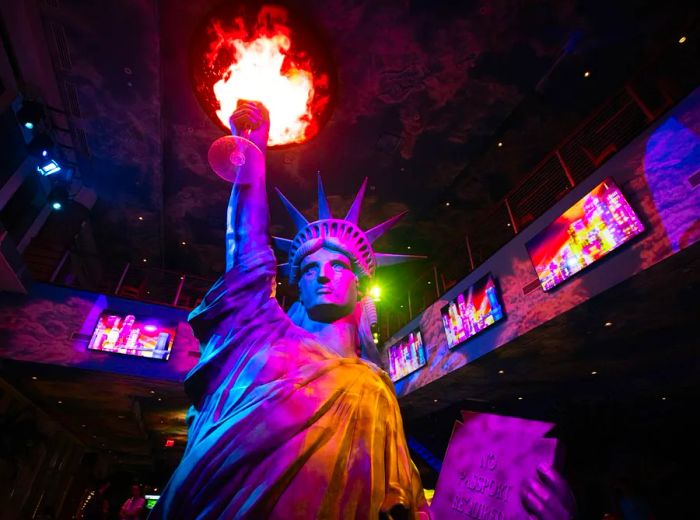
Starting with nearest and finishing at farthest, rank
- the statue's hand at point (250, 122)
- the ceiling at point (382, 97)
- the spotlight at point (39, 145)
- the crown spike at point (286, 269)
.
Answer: the statue's hand at point (250, 122) < the crown spike at point (286, 269) < the ceiling at point (382, 97) < the spotlight at point (39, 145)

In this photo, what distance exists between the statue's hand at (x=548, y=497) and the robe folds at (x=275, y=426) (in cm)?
38

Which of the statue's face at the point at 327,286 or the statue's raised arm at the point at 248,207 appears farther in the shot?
the statue's face at the point at 327,286

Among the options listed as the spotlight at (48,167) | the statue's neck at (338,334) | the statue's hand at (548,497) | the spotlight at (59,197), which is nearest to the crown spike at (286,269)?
the statue's neck at (338,334)

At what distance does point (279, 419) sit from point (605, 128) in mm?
8717

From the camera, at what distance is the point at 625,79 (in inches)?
289

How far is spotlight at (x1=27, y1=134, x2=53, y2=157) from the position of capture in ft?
26.0

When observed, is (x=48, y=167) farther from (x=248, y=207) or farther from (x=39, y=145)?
(x=248, y=207)

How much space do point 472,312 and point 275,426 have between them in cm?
744

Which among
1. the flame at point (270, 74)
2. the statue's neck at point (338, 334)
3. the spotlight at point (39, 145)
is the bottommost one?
the statue's neck at point (338, 334)

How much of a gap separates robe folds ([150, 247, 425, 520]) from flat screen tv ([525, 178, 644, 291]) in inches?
206

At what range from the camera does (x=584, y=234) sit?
5762 mm

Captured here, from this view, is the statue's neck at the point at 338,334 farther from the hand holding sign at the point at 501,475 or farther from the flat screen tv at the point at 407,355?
the flat screen tv at the point at 407,355

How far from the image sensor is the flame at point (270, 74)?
4.04 metres

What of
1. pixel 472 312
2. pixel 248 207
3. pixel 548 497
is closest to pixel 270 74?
Answer: pixel 248 207
